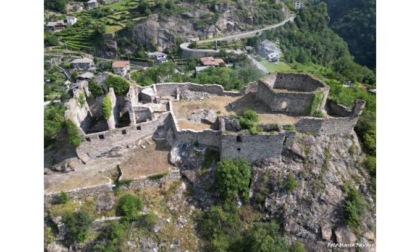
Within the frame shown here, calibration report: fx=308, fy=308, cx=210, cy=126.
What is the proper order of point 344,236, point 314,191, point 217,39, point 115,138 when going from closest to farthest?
point 344,236 → point 314,191 → point 115,138 → point 217,39

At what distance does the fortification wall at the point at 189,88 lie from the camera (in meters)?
31.3

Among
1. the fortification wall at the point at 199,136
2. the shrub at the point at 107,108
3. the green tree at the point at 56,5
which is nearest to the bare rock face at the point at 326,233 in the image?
the fortification wall at the point at 199,136

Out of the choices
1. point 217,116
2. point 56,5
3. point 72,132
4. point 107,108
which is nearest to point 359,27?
point 217,116

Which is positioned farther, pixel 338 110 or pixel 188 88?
pixel 188 88

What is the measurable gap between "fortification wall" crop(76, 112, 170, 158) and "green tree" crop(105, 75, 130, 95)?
477 cm

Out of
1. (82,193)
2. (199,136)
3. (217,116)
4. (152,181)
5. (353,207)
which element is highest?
(217,116)

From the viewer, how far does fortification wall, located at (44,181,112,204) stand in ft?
75.9

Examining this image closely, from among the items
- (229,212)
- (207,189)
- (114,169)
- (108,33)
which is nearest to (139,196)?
(114,169)

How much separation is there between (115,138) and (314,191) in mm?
16792

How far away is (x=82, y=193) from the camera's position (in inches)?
931

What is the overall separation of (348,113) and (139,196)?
1891 cm

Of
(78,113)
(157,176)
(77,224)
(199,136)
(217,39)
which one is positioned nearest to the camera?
(77,224)

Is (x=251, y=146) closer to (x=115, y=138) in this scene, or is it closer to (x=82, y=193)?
(x=115, y=138)

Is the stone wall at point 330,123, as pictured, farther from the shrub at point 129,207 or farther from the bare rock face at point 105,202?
the bare rock face at point 105,202
